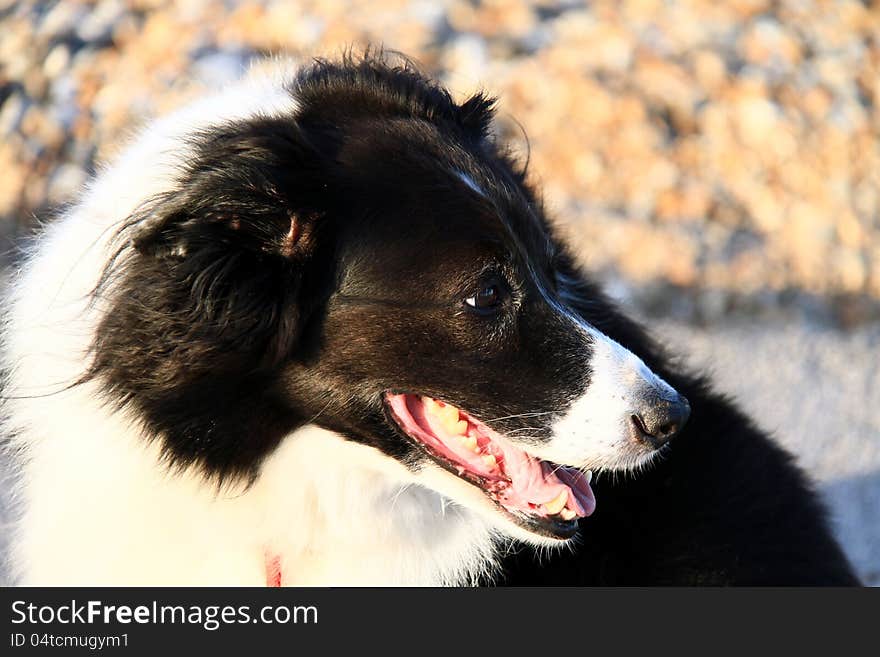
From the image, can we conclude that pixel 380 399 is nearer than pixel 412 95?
Yes

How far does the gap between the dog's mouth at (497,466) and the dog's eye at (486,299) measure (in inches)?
9.9

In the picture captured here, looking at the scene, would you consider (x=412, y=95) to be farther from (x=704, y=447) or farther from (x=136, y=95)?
(x=136, y=95)

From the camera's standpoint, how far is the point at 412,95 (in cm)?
288

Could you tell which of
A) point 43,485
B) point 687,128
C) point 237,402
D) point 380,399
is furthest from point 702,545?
point 687,128

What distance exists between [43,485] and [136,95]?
3.81 metres

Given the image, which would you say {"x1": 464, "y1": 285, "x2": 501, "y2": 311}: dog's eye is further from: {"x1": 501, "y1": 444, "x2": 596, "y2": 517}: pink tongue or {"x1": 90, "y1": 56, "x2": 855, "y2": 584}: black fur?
{"x1": 501, "y1": 444, "x2": 596, "y2": 517}: pink tongue

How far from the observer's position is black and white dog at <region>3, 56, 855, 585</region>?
2496 mm

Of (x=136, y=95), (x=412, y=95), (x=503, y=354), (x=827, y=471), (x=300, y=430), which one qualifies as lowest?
(x=827, y=471)

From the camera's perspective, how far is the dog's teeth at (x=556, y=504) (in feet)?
8.69

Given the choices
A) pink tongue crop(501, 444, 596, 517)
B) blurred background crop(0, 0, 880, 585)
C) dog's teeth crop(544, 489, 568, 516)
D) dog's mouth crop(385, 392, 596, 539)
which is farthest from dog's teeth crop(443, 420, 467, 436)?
blurred background crop(0, 0, 880, 585)

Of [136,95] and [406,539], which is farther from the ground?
[406,539]

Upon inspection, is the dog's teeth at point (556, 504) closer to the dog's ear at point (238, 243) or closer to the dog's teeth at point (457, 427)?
the dog's teeth at point (457, 427)

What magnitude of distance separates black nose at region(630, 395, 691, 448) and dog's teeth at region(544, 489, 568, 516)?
265mm

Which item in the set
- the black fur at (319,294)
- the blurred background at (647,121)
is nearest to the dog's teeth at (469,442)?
the black fur at (319,294)
